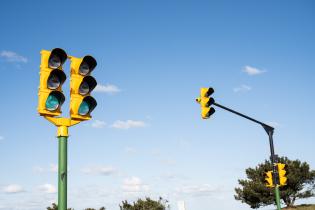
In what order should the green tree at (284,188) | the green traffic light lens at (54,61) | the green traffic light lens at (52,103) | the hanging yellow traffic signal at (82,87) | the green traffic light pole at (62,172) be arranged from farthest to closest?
1. the green tree at (284,188)
2. the hanging yellow traffic signal at (82,87)
3. the green traffic light lens at (54,61)
4. the green traffic light lens at (52,103)
5. the green traffic light pole at (62,172)

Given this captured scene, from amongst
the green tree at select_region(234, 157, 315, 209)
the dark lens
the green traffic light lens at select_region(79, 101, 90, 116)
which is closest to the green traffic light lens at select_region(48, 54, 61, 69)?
the dark lens

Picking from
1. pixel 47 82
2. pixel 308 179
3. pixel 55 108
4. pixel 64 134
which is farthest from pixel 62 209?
pixel 308 179

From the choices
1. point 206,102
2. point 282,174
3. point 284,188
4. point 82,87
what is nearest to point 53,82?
point 82,87

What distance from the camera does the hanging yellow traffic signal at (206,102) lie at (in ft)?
37.3

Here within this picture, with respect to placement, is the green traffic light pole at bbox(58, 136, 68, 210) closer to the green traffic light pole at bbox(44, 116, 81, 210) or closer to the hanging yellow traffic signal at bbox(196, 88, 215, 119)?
the green traffic light pole at bbox(44, 116, 81, 210)

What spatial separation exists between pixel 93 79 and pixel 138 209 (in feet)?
202

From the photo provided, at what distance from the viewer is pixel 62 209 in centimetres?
438

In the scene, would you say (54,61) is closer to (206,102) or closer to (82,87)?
(82,87)

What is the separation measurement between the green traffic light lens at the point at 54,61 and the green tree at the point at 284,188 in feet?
139

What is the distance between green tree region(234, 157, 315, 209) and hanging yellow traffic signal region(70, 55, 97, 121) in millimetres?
41993

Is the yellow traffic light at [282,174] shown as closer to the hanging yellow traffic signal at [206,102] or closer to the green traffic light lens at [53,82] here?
the hanging yellow traffic signal at [206,102]

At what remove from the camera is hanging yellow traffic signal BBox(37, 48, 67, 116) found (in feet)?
14.8

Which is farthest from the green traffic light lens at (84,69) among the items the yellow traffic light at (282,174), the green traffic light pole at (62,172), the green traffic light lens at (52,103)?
the yellow traffic light at (282,174)

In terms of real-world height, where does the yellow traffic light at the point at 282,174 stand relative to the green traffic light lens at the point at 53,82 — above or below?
below
